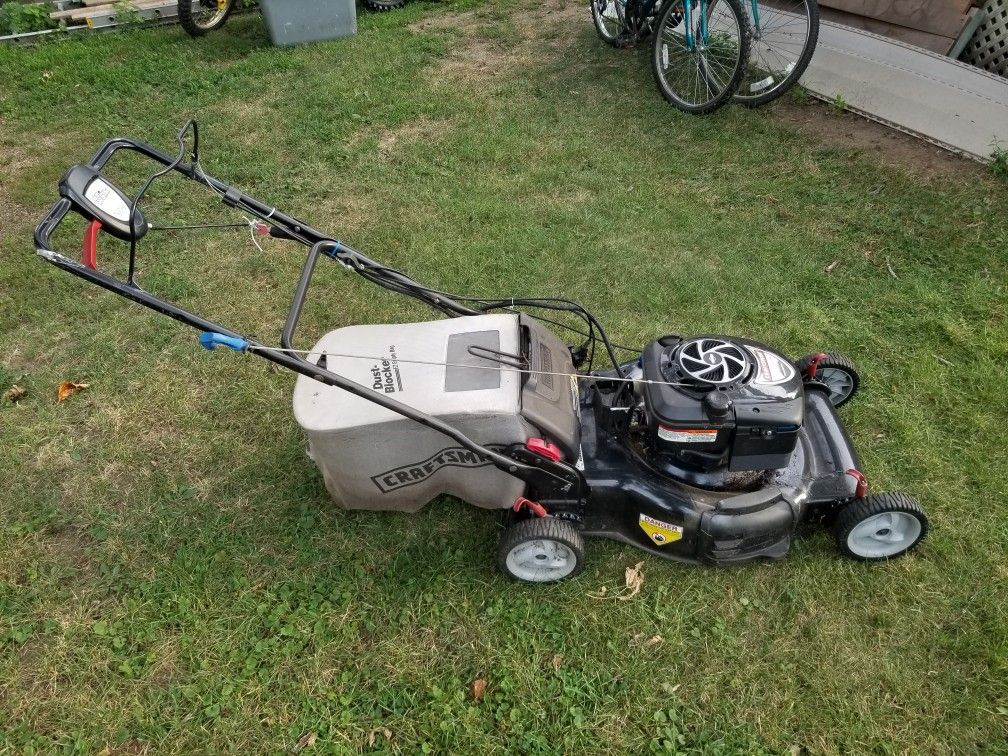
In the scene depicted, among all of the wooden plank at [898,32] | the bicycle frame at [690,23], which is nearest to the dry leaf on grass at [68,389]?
the bicycle frame at [690,23]

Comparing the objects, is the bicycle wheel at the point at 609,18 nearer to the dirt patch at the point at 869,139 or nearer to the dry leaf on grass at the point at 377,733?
the dirt patch at the point at 869,139

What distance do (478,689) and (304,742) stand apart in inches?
23.9

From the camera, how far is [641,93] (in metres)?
6.00

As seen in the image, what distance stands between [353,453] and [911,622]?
2.16m

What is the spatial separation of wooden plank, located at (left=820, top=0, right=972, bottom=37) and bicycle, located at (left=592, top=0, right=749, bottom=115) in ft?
4.08

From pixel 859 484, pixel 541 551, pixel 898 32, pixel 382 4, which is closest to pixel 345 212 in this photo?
pixel 541 551

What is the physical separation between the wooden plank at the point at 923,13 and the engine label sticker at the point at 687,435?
536 cm

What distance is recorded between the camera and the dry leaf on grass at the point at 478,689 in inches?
98.5

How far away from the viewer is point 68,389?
361 centimetres

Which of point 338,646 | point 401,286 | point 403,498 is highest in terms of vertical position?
point 401,286

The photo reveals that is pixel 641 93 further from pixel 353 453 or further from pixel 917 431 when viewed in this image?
pixel 353 453

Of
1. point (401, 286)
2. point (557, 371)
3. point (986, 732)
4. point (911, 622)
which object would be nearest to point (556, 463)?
point (557, 371)

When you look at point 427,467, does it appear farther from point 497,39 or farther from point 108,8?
point 108,8

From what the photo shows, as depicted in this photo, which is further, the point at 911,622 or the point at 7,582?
the point at 7,582
